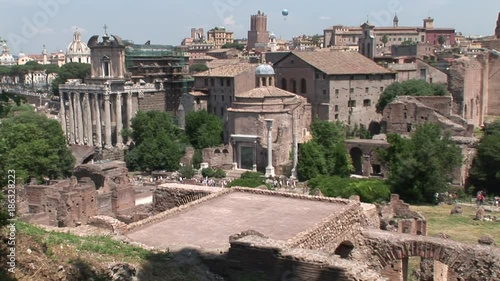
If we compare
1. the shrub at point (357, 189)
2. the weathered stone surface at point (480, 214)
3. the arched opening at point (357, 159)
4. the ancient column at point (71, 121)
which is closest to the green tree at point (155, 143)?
the ancient column at point (71, 121)

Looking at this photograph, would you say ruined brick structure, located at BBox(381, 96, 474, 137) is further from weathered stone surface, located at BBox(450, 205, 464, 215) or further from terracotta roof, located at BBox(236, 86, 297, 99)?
weathered stone surface, located at BBox(450, 205, 464, 215)

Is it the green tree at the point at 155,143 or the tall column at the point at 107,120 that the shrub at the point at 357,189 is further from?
the tall column at the point at 107,120

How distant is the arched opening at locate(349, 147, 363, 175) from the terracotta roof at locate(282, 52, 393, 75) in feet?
28.0

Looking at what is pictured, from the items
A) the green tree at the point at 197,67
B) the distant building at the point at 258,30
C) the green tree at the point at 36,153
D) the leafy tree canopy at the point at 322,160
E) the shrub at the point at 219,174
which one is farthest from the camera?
the distant building at the point at 258,30

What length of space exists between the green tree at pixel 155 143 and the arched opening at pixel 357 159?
11000 mm

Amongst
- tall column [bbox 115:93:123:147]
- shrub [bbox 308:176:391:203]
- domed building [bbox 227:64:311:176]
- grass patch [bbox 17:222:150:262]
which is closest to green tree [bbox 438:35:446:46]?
domed building [bbox 227:64:311:176]

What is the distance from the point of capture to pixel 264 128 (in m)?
38.0

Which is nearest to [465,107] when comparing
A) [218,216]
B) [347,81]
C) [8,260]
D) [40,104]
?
[347,81]

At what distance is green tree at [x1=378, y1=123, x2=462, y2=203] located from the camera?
93.2 feet

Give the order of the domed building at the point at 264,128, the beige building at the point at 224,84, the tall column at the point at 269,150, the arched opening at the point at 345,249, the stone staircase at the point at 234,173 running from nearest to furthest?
the arched opening at the point at 345,249 → the stone staircase at the point at 234,173 → the tall column at the point at 269,150 → the domed building at the point at 264,128 → the beige building at the point at 224,84

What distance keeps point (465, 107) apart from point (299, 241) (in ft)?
125

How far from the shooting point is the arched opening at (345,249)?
1332 centimetres

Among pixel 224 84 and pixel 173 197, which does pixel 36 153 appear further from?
pixel 173 197

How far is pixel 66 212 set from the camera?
2253cm
